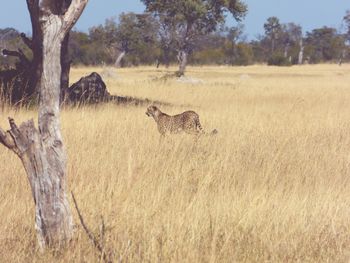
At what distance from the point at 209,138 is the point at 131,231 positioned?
3.75 metres

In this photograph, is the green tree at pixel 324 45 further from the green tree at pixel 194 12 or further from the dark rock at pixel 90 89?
the dark rock at pixel 90 89

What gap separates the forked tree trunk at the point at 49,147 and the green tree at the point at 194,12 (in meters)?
31.6

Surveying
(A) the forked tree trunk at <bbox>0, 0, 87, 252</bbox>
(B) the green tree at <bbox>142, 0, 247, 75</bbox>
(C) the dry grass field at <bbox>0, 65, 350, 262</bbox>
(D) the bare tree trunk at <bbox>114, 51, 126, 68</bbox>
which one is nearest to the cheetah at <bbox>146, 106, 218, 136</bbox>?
(C) the dry grass field at <bbox>0, 65, 350, 262</bbox>

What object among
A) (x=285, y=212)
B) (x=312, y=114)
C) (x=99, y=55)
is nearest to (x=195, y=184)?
(x=285, y=212)

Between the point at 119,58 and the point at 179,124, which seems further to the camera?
the point at 119,58

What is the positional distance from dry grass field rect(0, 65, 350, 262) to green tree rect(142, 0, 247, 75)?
91.8ft

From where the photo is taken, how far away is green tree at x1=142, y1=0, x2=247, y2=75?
36750mm

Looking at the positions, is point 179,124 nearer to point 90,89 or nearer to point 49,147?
point 49,147

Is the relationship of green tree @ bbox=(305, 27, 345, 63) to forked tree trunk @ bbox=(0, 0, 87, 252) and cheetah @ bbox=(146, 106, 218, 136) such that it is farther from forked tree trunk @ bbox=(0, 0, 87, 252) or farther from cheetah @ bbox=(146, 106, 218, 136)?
forked tree trunk @ bbox=(0, 0, 87, 252)

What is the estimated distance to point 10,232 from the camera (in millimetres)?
4098

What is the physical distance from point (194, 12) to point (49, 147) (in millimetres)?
35843

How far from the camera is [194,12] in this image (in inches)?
1519

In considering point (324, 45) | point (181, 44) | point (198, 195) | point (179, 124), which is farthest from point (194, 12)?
point (324, 45)

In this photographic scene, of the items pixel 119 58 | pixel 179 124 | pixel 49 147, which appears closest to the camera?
pixel 49 147
